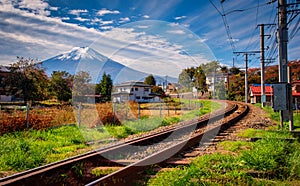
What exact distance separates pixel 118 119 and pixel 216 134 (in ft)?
18.9

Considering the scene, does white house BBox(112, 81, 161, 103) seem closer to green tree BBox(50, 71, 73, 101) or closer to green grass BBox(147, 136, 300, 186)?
green grass BBox(147, 136, 300, 186)

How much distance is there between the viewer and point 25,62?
33781 mm

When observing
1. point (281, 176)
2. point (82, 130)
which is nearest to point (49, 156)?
point (82, 130)

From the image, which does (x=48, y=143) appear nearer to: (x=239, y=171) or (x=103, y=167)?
(x=103, y=167)

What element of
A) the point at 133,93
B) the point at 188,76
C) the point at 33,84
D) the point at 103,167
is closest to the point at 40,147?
the point at 103,167

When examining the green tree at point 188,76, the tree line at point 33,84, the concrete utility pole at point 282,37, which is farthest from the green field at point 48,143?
the tree line at point 33,84

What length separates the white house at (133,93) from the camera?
10.8 meters

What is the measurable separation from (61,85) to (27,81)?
4089 mm

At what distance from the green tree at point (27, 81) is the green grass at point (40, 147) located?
2420 cm

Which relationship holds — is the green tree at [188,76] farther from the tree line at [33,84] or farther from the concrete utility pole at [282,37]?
the tree line at [33,84]

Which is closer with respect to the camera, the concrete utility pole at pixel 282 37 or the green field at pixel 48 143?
the green field at pixel 48 143

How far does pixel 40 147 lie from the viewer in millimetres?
6867

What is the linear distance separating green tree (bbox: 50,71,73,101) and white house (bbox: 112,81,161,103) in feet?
32.6

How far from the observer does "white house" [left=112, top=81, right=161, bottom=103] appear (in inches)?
424
